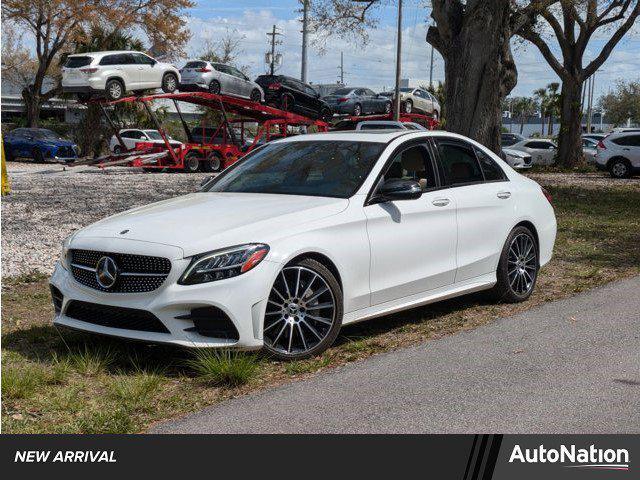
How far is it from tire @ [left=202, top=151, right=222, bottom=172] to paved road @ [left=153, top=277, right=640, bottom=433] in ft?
82.0

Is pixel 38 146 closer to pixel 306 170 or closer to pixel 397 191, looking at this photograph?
pixel 306 170

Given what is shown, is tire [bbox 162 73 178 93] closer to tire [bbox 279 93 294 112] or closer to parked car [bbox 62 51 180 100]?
parked car [bbox 62 51 180 100]

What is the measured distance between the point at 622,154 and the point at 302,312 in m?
28.6

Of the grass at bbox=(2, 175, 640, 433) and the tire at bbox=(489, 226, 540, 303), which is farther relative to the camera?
the tire at bbox=(489, 226, 540, 303)

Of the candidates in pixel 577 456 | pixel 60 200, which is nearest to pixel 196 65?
pixel 60 200

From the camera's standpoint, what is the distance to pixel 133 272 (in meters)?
5.77

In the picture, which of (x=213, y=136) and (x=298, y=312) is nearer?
(x=298, y=312)

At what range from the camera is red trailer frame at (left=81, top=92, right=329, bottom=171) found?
29.2 meters

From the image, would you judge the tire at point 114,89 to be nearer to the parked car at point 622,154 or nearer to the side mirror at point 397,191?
the parked car at point 622,154

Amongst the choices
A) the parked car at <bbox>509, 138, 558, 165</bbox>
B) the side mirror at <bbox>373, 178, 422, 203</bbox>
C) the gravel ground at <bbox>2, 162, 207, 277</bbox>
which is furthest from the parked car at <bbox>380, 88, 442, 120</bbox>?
the side mirror at <bbox>373, 178, 422, 203</bbox>

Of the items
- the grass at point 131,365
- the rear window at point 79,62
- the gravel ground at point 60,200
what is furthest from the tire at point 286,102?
the grass at point 131,365

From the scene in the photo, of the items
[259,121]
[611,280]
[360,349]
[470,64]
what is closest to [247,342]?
[360,349]

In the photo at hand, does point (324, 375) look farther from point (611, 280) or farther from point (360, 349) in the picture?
point (611, 280)

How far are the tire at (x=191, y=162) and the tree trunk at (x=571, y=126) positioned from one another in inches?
632
